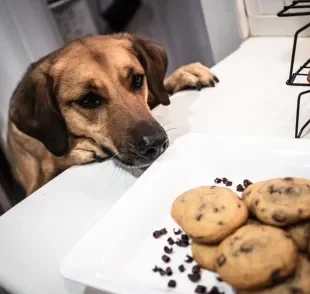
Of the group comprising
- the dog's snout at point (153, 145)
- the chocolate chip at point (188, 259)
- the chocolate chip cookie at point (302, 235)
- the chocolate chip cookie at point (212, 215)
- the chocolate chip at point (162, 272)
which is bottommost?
the chocolate chip at point (188, 259)

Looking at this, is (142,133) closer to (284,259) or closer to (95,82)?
(95,82)

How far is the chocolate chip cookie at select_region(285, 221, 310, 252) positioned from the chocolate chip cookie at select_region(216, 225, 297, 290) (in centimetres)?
3

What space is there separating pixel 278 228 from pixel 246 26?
48.2 inches

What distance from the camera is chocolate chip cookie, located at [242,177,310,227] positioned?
0.51 m

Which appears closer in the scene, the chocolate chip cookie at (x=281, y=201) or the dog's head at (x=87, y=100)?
the chocolate chip cookie at (x=281, y=201)

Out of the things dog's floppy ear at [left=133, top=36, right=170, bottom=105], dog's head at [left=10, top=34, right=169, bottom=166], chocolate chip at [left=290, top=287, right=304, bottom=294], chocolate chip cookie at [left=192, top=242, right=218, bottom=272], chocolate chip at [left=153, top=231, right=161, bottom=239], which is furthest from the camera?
dog's floppy ear at [left=133, top=36, right=170, bottom=105]

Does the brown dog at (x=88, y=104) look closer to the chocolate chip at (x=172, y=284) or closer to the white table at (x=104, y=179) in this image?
the white table at (x=104, y=179)

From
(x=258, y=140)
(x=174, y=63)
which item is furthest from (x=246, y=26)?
Answer: (x=258, y=140)

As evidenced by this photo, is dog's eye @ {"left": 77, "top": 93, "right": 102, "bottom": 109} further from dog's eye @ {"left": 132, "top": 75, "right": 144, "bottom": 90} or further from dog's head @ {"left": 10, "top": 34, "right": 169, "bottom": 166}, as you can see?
dog's eye @ {"left": 132, "top": 75, "right": 144, "bottom": 90}

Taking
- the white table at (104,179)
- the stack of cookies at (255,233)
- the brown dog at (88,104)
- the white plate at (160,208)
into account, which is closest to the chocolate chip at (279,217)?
the stack of cookies at (255,233)

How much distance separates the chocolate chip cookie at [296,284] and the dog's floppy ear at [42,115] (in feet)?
2.40

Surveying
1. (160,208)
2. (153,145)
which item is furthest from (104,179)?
(160,208)

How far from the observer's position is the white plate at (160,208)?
0.57m

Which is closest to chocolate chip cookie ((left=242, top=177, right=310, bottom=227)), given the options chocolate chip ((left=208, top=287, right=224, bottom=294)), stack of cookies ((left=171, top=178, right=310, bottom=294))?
stack of cookies ((left=171, top=178, right=310, bottom=294))
